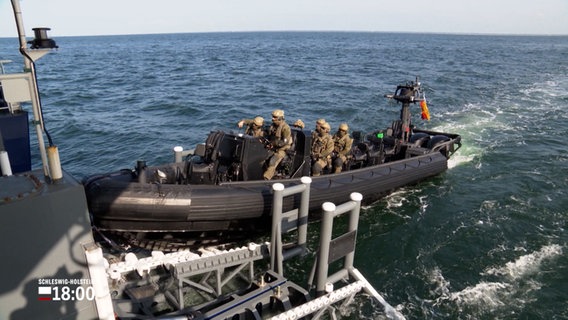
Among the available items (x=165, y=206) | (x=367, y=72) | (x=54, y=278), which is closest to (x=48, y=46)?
(x=54, y=278)

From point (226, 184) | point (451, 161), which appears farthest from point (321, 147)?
point (451, 161)

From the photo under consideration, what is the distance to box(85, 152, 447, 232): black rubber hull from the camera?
6199 millimetres

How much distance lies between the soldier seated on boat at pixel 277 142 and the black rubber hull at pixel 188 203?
1.21ft

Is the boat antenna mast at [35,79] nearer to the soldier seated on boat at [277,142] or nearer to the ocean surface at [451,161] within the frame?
the ocean surface at [451,161]

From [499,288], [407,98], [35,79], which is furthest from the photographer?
[407,98]

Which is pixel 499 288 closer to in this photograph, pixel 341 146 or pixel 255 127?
pixel 341 146

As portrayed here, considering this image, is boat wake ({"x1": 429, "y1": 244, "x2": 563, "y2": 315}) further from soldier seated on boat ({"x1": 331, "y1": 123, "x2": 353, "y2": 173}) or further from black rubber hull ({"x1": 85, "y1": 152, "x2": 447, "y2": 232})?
soldier seated on boat ({"x1": 331, "y1": 123, "x2": 353, "y2": 173})

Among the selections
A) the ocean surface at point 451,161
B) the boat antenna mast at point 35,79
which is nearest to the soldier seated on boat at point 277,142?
the ocean surface at point 451,161

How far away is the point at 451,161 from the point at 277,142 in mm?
7848

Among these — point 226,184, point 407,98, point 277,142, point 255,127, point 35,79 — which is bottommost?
point 226,184

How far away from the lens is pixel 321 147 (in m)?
8.88

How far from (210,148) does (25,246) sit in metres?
5.36

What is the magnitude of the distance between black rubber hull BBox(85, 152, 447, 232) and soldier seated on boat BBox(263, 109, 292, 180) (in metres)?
0.37

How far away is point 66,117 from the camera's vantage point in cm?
1802
